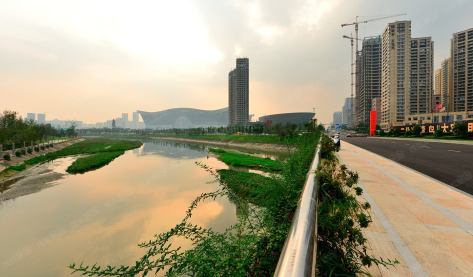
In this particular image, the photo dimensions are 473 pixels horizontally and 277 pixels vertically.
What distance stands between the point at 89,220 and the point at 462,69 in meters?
127

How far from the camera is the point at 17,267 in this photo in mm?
8477

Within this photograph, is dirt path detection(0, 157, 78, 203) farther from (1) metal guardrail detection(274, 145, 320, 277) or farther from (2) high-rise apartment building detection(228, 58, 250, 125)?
(2) high-rise apartment building detection(228, 58, 250, 125)

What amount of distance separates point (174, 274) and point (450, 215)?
6682mm

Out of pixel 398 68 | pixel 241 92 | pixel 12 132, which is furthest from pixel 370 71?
pixel 12 132

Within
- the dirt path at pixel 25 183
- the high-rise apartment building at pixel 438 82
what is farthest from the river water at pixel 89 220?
the high-rise apartment building at pixel 438 82

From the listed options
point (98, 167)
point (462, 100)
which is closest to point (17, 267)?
point (98, 167)

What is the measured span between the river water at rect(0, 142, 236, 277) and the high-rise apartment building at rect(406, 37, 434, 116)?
358 ft

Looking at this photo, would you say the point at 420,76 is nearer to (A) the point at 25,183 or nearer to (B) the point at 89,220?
(B) the point at 89,220

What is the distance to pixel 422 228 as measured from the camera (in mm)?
4957

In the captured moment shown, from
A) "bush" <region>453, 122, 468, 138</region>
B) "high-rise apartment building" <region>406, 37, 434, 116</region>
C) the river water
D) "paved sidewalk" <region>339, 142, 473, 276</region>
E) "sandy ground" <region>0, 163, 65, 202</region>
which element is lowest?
the river water

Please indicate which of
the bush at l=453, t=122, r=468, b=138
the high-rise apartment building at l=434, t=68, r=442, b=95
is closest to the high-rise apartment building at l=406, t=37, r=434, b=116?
the high-rise apartment building at l=434, t=68, r=442, b=95

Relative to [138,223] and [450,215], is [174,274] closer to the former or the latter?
[450,215]

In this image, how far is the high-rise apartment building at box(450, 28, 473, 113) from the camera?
88688 mm

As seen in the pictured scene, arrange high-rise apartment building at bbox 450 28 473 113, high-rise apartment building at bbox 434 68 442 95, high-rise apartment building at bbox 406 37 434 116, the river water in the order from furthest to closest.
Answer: high-rise apartment building at bbox 434 68 442 95 → high-rise apartment building at bbox 406 37 434 116 → high-rise apartment building at bbox 450 28 473 113 → the river water
